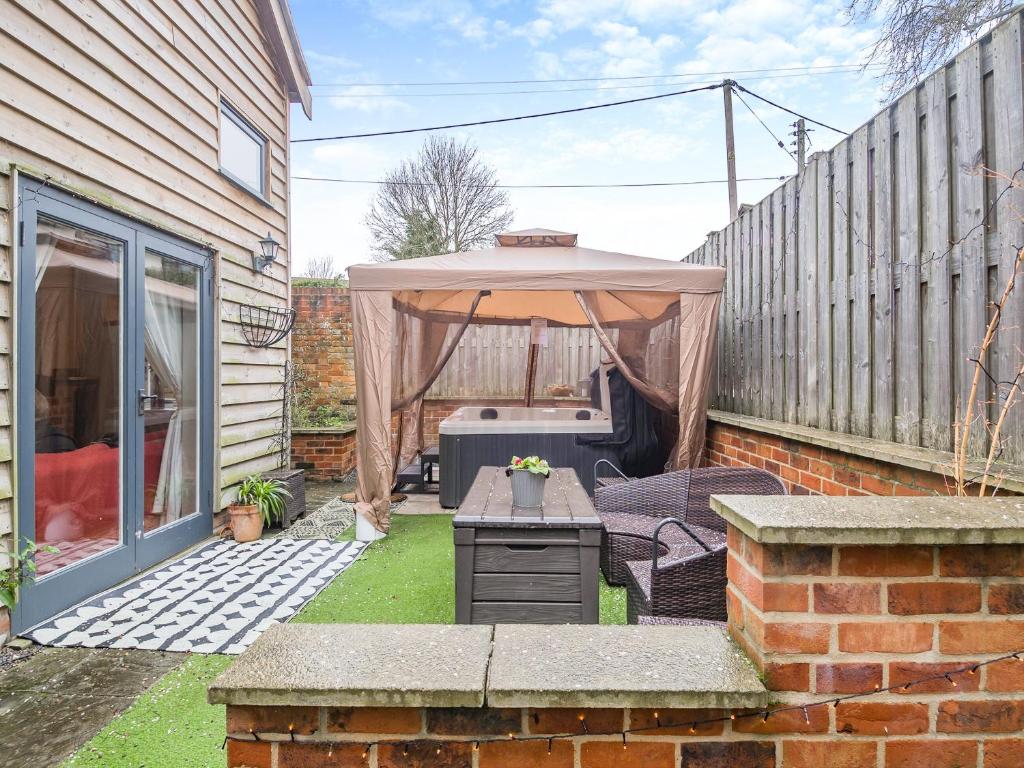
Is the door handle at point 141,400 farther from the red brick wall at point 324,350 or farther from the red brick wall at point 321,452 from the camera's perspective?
the red brick wall at point 324,350

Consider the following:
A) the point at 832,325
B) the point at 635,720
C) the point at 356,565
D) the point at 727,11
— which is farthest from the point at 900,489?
the point at 727,11

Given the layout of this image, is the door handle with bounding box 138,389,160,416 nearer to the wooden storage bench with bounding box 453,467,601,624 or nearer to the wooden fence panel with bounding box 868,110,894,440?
the wooden storage bench with bounding box 453,467,601,624

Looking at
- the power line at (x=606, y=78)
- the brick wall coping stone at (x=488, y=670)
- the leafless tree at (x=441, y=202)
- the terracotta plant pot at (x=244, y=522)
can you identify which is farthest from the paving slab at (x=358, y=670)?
the leafless tree at (x=441, y=202)

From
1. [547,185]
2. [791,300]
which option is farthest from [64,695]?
[547,185]

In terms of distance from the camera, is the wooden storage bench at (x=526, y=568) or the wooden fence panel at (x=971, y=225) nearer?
the wooden fence panel at (x=971, y=225)

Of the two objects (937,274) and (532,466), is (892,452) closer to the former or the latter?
(937,274)

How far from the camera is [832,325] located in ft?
9.91

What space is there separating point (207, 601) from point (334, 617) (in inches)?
30.4

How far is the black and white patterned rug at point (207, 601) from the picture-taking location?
8.84ft

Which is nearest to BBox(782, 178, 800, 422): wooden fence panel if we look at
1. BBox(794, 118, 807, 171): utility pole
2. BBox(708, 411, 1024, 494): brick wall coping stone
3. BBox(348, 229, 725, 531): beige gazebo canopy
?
BBox(708, 411, 1024, 494): brick wall coping stone

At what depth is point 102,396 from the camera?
333cm

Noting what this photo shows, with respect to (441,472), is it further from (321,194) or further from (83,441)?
(321,194)

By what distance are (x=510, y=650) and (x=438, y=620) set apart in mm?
1846

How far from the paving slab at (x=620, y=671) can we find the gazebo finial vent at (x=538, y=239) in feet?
13.1
